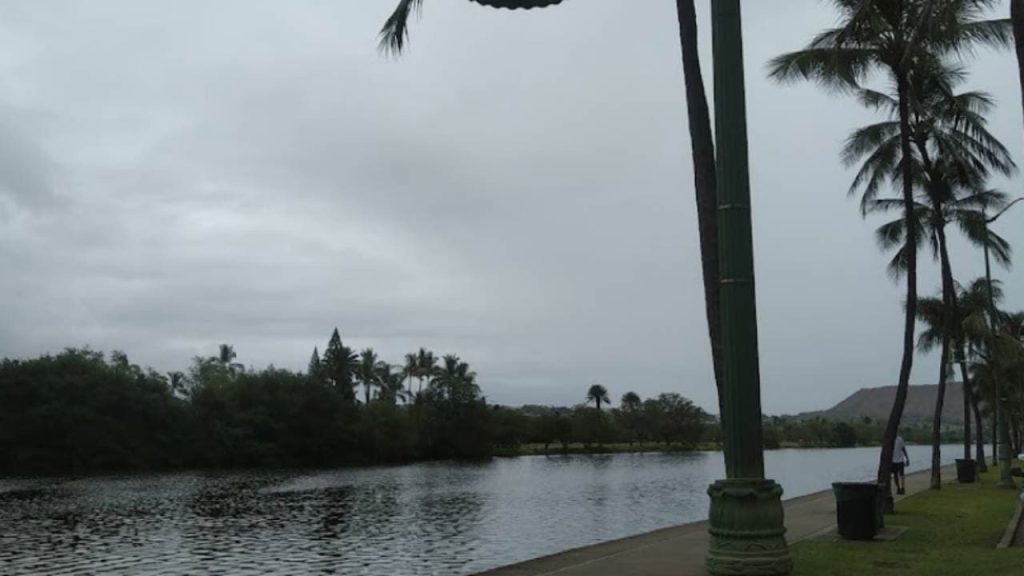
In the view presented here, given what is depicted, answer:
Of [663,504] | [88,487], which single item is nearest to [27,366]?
[88,487]

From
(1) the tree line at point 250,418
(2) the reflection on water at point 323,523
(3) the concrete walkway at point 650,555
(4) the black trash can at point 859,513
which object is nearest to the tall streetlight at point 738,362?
(3) the concrete walkway at point 650,555

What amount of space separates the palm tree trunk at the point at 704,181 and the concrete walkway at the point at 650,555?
3.55 meters

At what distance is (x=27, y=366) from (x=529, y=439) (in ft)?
214

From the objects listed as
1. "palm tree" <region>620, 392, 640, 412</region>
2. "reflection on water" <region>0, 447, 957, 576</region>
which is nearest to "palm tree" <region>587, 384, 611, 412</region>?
"palm tree" <region>620, 392, 640, 412</region>

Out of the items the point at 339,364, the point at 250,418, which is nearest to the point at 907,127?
the point at 250,418

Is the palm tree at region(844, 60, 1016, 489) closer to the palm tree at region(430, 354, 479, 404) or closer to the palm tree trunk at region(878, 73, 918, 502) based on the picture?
the palm tree trunk at region(878, 73, 918, 502)

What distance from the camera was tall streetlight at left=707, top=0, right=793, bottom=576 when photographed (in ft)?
17.0

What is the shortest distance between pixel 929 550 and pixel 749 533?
1049 centimetres

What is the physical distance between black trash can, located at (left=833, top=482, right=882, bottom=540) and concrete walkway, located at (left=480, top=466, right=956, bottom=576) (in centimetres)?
100

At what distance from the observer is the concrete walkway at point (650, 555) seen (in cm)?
1298

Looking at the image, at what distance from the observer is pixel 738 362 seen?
17.0ft

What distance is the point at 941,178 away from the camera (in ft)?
85.1

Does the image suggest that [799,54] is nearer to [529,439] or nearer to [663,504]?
[663,504]

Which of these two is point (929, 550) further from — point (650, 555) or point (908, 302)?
point (908, 302)
